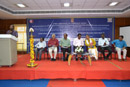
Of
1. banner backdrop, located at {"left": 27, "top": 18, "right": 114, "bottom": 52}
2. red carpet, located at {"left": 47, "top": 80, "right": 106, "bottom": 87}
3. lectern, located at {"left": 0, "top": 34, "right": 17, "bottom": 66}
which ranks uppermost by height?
banner backdrop, located at {"left": 27, "top": 18, "right": 114, "bottom": 52}

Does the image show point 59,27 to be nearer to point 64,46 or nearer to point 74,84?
point 64,46

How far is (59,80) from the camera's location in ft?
10.1

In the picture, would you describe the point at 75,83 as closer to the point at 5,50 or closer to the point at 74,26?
the point at 5,50

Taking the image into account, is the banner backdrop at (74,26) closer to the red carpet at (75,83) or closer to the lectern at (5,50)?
the lectern at (5,50)

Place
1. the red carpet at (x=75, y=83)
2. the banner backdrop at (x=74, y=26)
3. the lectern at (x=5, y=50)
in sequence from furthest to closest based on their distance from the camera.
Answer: the banner backdrop at (x=74, y=26) < the lectern at (x=5, y=50) < the red carpet at (x=75, y=83)

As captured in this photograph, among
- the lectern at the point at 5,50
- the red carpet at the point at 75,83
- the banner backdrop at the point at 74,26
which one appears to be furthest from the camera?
the banner backdrop at the point at 74,26

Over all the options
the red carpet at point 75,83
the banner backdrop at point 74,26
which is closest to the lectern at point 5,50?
the red carpet at point 75,83

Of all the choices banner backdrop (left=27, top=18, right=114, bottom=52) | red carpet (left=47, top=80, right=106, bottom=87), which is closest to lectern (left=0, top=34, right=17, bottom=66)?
red carpet (left=47, top=80, right=106, bottom=87)

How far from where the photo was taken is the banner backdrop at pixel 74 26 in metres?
7.34

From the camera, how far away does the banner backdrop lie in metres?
7.34

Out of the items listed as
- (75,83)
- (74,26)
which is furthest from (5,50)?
(74,26)

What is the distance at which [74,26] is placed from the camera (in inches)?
293

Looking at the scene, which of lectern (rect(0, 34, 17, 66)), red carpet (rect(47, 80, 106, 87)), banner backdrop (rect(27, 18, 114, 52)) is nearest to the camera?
red carpet (rect(47, 80, 106, 87))

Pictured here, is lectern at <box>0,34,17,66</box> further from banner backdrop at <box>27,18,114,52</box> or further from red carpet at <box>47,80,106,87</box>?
banner backdrop at <box>27,18,114,52</box>
